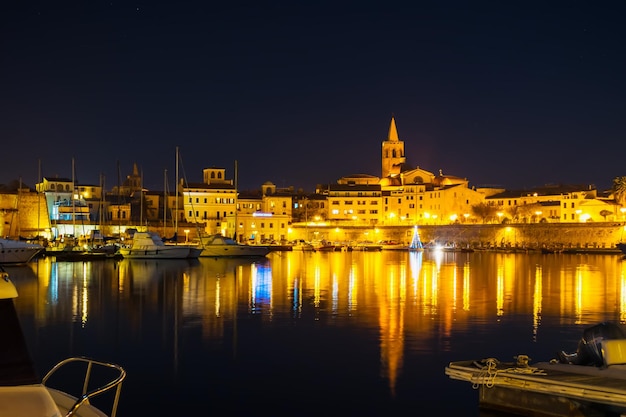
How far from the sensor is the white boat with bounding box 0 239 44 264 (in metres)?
45.5

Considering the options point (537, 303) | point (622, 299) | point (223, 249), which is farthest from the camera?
point (223, 249)

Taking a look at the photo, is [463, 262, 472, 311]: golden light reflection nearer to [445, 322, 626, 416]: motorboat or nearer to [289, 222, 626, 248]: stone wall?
[445, 322, 626, 416]: motorboat

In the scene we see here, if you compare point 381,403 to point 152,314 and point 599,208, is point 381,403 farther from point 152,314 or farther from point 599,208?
point 599,208

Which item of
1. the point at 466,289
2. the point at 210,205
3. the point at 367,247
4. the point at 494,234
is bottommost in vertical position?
the point at 367,247

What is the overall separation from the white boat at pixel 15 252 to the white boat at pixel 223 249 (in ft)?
54.6

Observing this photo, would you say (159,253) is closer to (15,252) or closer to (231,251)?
(231,251)

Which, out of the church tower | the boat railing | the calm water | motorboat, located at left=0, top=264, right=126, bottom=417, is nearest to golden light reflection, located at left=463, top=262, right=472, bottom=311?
the calm water

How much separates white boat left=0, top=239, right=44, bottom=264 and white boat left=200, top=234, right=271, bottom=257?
16.6 m

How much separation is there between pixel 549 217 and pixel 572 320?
90.5 m

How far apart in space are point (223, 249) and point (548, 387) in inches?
2071

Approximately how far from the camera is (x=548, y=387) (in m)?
9.71

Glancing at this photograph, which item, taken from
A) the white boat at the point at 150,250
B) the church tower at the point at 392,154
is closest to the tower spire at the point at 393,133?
the church tower at the point at 392,154

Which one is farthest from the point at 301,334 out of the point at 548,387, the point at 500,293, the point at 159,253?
the point at 159,253

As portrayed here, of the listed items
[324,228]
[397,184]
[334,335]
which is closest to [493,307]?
[334,335]
